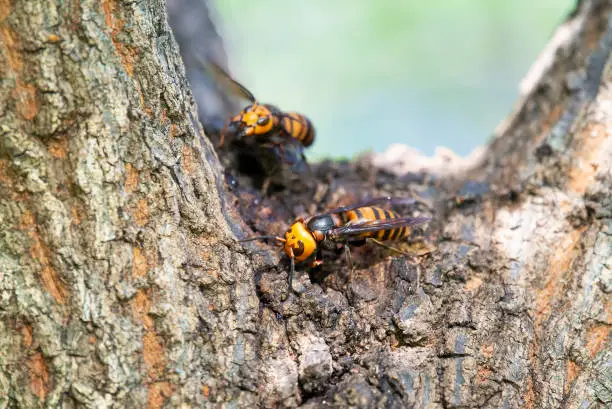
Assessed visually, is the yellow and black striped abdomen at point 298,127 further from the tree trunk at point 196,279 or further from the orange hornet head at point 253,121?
the tree trunk at point 196,279

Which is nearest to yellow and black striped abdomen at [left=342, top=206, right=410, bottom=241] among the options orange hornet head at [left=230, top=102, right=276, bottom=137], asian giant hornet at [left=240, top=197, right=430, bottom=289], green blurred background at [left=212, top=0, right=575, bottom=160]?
asian giant hornet at [left=240, top=197, right=430, bottom=289]

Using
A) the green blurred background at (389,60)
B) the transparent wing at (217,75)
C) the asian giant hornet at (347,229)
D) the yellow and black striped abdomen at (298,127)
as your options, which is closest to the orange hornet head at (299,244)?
the asian giant hornet at (347,229)

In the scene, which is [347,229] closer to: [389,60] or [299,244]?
[299,244]

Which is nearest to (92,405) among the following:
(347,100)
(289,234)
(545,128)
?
(289,234)

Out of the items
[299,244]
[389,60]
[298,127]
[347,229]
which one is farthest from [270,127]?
[389,60]

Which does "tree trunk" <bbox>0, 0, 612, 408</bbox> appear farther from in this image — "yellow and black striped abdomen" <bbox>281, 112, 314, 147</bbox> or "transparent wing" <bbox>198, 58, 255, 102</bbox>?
"transparent wing" <bbox>198, 58, 255, 102</bbox>
